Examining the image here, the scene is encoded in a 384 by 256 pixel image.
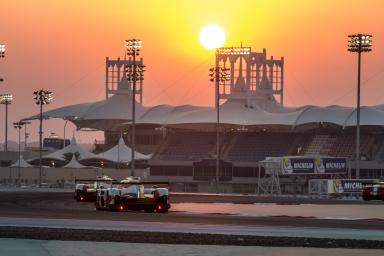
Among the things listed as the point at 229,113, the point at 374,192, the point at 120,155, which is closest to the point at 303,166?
the point at 374,192

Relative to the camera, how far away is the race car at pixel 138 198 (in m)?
46.1

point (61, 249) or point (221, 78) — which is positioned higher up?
point (221, 78)

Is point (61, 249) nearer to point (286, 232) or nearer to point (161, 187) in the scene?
point (286, 232)

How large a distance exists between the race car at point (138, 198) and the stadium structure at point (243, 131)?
204ft

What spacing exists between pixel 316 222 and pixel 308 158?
5959 cm

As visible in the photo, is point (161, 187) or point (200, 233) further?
point (161, 187)

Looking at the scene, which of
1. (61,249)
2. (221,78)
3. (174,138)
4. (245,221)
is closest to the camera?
(61,249)

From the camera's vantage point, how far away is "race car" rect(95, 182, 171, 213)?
46125 mm

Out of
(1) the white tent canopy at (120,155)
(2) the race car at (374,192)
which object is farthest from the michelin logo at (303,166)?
(1) the white tent canopy at (120,155)

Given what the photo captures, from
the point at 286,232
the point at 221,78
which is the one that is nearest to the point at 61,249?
the point at 286,232

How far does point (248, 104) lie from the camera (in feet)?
522

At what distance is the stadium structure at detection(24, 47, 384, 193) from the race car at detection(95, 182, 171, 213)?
6221 cm

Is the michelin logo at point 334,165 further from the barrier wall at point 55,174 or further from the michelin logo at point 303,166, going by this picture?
the barrier wall at point 55,174

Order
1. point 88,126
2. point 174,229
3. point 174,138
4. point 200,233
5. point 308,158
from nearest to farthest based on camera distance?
point 200,233 < point 174,229 < point 308,158 < point 174,138 < point 88,126
